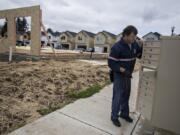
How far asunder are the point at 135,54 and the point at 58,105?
1.58m

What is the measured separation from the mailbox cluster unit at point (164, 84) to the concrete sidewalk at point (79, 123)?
2.09ft

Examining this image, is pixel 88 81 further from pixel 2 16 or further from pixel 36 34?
pixel 2 16

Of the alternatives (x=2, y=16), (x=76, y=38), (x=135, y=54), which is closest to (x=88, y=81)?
(x=135, y=54)

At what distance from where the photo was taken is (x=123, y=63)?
2.76 m

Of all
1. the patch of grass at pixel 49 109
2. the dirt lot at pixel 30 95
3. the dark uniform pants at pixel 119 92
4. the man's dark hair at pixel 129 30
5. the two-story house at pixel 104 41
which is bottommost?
the patch of grass at pixel 49 109

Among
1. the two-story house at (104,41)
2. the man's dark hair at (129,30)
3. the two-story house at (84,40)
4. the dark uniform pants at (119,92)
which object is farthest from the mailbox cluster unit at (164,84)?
the two-story house at (84,40)

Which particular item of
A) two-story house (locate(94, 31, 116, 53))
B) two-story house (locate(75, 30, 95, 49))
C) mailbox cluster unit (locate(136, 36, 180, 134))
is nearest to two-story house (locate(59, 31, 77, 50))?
two-story house (locate(75, 30, 95, 49))

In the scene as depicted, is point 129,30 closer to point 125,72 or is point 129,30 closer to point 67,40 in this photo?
point 125,72

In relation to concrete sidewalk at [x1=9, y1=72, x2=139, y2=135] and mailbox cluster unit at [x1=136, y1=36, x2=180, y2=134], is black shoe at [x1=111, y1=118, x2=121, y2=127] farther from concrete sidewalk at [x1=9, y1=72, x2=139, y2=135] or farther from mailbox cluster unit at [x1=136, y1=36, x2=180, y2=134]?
mailbox cluster unit at [x1=136, y1=36, x2=180, y2=134]

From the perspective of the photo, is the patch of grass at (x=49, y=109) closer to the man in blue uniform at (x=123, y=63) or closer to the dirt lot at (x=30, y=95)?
the dirt lot at (x=30, y=95)

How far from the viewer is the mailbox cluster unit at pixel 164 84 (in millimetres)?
2171

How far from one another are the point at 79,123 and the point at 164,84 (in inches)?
52.4

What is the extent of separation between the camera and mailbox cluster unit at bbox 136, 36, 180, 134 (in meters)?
2.17

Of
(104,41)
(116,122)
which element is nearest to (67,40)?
(104,41)
